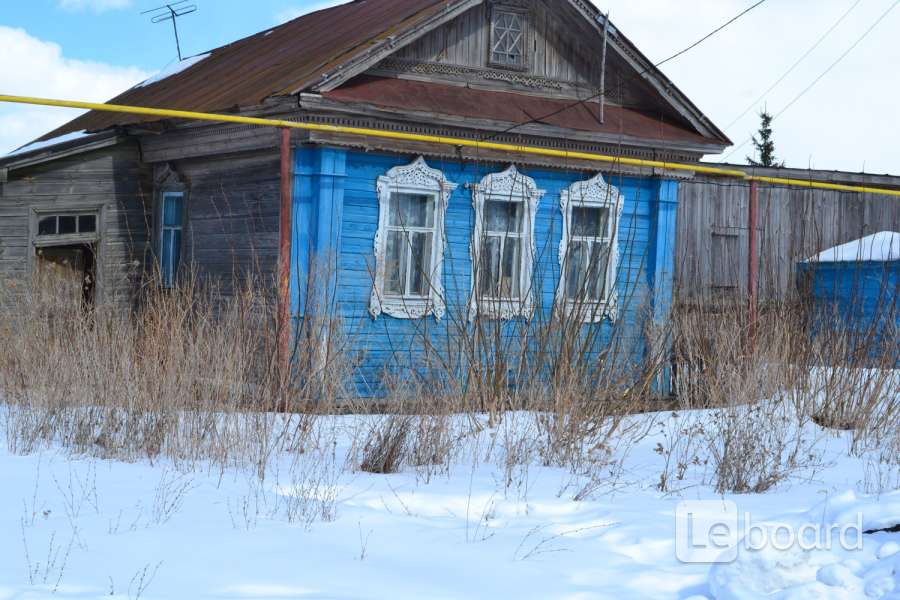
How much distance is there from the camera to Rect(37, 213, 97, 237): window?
12938mm

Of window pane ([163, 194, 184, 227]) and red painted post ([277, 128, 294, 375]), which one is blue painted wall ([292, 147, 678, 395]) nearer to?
red painted post ([277, 128, 294, 375])

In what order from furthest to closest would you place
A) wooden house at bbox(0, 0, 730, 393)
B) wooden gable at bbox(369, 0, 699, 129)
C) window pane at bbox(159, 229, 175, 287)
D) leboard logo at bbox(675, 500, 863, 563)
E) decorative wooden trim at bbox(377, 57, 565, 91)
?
window pane at bbox(159, 229, 175, 287) → wooden gable at bbox(369, 0, 699, 129) → decorative wooden trim at bbox(377, 57, 565, 91) → wooden house at bbox(0, 0, 730, 393) → leboard logo at bbox(675, 500, 863, 563)

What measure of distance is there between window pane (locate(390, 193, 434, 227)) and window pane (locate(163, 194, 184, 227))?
296 centimetres

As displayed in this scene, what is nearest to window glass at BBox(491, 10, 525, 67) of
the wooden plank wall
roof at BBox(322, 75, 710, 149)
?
roof at BBox(322, 75, 710, 149)

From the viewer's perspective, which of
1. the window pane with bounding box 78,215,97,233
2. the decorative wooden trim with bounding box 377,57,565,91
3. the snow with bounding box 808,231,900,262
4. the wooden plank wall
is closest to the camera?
the decorative wooden trim with bounding box 377,57,565,91

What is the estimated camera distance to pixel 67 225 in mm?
13102

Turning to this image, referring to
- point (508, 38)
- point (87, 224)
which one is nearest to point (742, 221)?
point (508, 38)

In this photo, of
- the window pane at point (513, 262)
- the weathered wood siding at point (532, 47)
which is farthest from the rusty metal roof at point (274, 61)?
the window pane at point (513, 262)

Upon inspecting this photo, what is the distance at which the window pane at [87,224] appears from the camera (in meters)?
13.2

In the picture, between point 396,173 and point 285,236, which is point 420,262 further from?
point 285,236

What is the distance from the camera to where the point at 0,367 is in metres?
9.08

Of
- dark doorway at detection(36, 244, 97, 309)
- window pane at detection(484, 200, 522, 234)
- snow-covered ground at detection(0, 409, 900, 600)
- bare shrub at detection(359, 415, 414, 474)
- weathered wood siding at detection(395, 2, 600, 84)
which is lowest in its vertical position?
snow-covered ground at detection(0, 409, 900, 600)

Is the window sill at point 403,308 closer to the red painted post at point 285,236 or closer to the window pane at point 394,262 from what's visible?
the window pane at point 394,262

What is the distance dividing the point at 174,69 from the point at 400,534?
12855 millimetres
